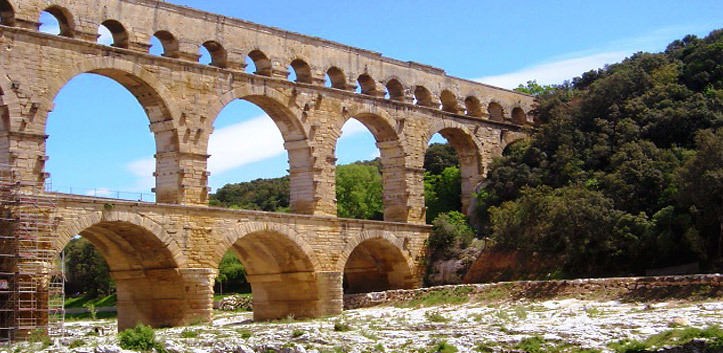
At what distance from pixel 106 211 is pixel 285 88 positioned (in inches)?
387

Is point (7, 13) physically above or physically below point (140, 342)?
above

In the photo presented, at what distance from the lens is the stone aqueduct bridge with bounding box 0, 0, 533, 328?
33781 mm

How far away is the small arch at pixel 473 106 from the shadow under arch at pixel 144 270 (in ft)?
64.0

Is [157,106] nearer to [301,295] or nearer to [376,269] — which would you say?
[301,295]

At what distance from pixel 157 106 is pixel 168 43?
231cm

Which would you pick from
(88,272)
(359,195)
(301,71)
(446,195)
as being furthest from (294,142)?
(88,272)

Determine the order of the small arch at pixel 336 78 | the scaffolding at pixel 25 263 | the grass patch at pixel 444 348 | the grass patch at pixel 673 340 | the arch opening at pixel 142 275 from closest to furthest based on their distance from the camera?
the grass patch at pixel 673 340 → the grass patch at pixel 444 348 → the scaffolding at pixel 25 263 → the arch opening at pixel 142 275 → the small arch at pixel 336 78

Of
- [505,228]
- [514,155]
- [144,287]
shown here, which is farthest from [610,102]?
[144,287]

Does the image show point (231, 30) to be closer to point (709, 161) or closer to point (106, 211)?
point (106, 211)

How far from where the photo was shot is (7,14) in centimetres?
3400

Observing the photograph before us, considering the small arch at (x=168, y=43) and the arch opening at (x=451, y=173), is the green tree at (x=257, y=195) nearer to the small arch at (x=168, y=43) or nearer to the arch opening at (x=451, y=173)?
the arch opening at (x=451, y=173)

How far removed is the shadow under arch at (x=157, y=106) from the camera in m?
35.9

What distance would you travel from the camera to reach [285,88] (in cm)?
4078

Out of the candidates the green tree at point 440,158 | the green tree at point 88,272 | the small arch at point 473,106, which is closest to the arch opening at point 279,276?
the small arch at point 473,106
